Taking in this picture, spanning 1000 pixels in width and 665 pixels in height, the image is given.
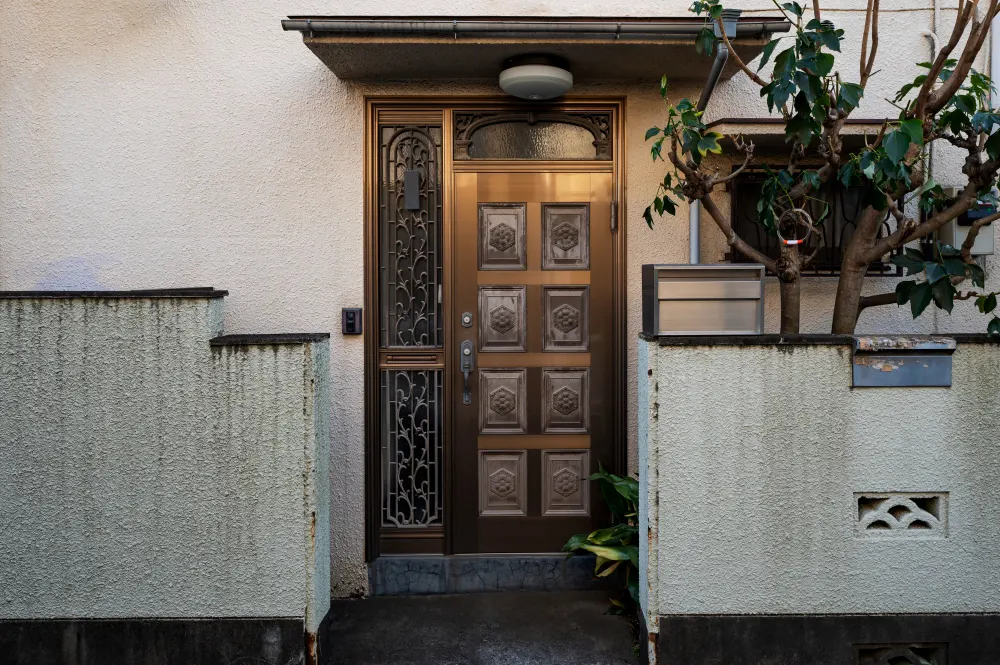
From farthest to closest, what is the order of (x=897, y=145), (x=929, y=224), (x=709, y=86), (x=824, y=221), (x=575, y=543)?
(x=824, y=221), (x=575, y=543), (x=709, y=86), (x=929, y=224), (x=897, y=145)

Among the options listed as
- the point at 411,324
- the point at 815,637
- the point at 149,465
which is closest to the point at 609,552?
the point at 815,637

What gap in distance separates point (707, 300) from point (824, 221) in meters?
1.35

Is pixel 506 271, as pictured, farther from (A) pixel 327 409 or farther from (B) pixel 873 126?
(B) pixel 873 126

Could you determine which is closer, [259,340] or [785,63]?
[785,63]

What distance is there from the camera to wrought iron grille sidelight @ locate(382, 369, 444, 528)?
4285mm

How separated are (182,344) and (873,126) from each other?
3.85 metres

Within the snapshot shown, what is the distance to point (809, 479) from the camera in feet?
10.4

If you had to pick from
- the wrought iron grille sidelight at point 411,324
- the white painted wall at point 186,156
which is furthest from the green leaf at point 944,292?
the wrought iron grille sidelight at point 411,324

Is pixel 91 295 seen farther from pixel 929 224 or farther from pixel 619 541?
pixel 929 224

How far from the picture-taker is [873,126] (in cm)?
378

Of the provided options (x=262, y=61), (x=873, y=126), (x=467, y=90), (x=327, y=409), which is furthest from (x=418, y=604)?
(x=873, y=126)

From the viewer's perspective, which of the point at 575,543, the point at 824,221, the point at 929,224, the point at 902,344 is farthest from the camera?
the point at 824,221

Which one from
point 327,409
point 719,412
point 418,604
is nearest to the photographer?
point 719,412

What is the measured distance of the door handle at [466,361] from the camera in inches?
168
